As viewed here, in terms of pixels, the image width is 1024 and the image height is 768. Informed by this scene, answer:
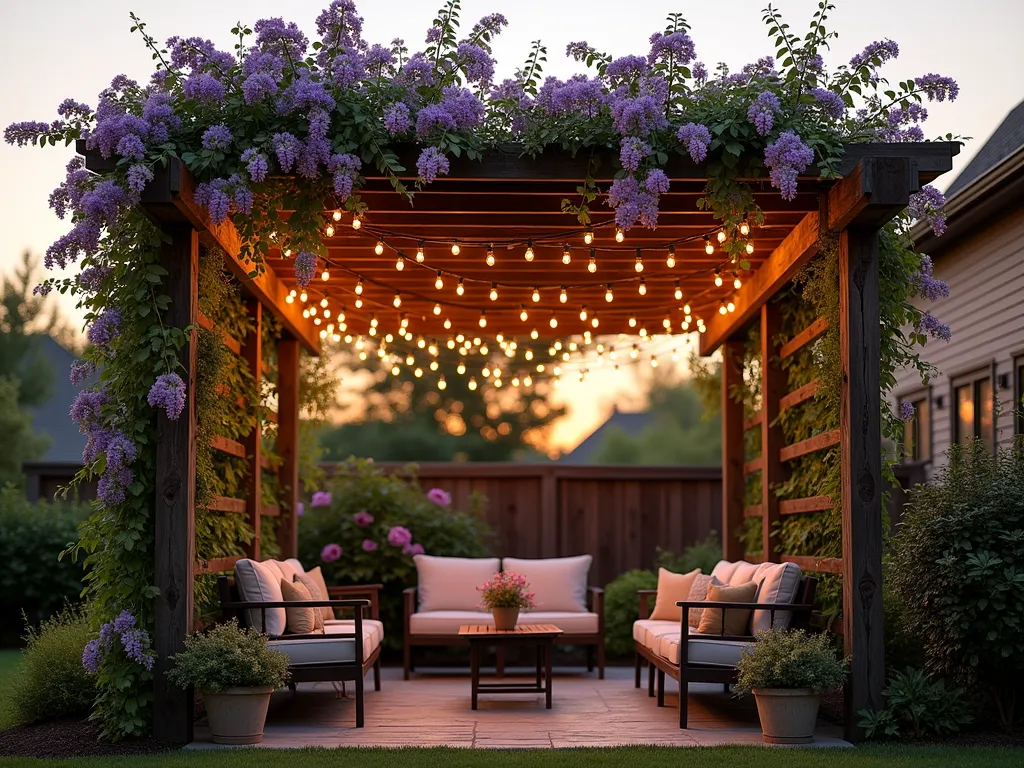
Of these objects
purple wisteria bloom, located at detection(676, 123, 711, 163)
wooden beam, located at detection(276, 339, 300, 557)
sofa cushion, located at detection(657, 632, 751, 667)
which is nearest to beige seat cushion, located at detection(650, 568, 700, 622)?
sofa cushion, located at detection(657, 632, 751, 667)

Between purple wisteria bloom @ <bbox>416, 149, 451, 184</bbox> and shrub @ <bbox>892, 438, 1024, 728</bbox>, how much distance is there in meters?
3.07

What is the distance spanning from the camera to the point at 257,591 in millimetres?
6980

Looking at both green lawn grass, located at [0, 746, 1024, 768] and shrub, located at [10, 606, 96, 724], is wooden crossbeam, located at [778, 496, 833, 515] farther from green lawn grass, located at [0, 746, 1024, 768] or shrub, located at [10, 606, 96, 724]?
shrub, located at [10, 606, 96, 724]

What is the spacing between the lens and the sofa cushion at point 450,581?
32.2 feet

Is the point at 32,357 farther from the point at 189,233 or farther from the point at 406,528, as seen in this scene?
the point at 189,233

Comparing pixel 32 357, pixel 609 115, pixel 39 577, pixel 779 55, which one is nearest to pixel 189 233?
pixel 609 115

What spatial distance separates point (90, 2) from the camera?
949 cm

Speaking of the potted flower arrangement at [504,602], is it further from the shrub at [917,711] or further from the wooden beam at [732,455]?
the shrub at [917,711]

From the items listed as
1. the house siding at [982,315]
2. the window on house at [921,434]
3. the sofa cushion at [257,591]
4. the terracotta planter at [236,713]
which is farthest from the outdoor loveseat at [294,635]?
the window on house at [921,434]

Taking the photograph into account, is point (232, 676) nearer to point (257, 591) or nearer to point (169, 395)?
point (257, 591)

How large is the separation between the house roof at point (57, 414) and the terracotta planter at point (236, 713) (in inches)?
795

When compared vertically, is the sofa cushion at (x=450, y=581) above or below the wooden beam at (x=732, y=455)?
below

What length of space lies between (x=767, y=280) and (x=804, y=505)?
5.03 feet

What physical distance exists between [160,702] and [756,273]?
4803mm
